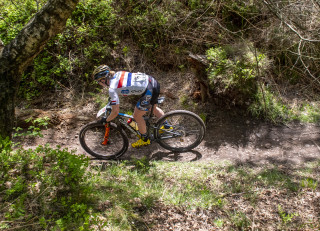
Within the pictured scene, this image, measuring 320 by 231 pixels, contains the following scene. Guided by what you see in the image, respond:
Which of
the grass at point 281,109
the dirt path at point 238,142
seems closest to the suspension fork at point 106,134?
the dirt path at point 238,142

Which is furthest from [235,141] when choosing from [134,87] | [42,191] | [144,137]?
[42,191]

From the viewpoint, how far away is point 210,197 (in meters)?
3.66

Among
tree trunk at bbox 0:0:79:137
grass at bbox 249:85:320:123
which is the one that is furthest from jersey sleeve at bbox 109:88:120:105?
grass at bbox 249:85:320:123

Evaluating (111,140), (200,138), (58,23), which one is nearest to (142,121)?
(111,140)

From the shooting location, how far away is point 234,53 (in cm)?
597

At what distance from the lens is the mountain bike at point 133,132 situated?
4.87 m

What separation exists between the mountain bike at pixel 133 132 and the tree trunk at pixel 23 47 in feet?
4.96

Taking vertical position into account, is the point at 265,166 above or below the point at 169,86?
below

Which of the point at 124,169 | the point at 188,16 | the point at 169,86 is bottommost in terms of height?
the point at 124,169

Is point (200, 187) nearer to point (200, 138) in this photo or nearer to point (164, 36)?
point (200, 138)

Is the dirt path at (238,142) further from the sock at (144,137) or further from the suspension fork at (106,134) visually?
the suspension fork at (106,134)

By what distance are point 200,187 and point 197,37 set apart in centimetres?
503

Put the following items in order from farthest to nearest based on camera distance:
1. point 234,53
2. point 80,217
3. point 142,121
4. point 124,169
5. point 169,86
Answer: point 169,86 < point 234,53 < point 142,121 < point 124,169 < point 80,217

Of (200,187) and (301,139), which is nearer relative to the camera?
(200,187)
